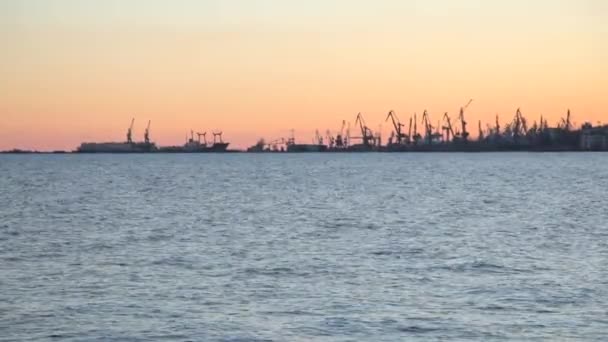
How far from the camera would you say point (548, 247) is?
35.9m

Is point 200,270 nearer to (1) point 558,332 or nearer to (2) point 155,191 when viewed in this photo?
(1) point 558,332

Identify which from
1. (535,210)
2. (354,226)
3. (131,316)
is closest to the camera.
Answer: (131,316)

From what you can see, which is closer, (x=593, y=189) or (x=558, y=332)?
(x=558, y=332)

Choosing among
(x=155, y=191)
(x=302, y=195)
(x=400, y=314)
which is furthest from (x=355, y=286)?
(x=155, y=191)

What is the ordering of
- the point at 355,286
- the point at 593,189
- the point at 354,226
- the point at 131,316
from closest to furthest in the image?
the point at 131,316 → the point at 355,286 → the point at 354,226 → the point at 593,189

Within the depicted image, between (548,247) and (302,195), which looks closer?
(548,247)

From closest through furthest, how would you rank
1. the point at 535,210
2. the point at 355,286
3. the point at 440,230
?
the point at 355,286 → the point at 440,230 → the point at 535,210

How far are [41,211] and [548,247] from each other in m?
31.2

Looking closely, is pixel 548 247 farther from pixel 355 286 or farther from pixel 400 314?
pixel 400 314

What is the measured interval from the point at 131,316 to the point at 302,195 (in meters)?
54.2

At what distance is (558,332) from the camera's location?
20375mm

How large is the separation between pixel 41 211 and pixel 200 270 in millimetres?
30674

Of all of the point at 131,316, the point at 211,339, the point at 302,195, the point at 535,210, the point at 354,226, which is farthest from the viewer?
the point at 302,195

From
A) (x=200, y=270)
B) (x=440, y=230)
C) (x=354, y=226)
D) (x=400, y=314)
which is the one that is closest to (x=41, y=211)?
(x=354, y=226)
